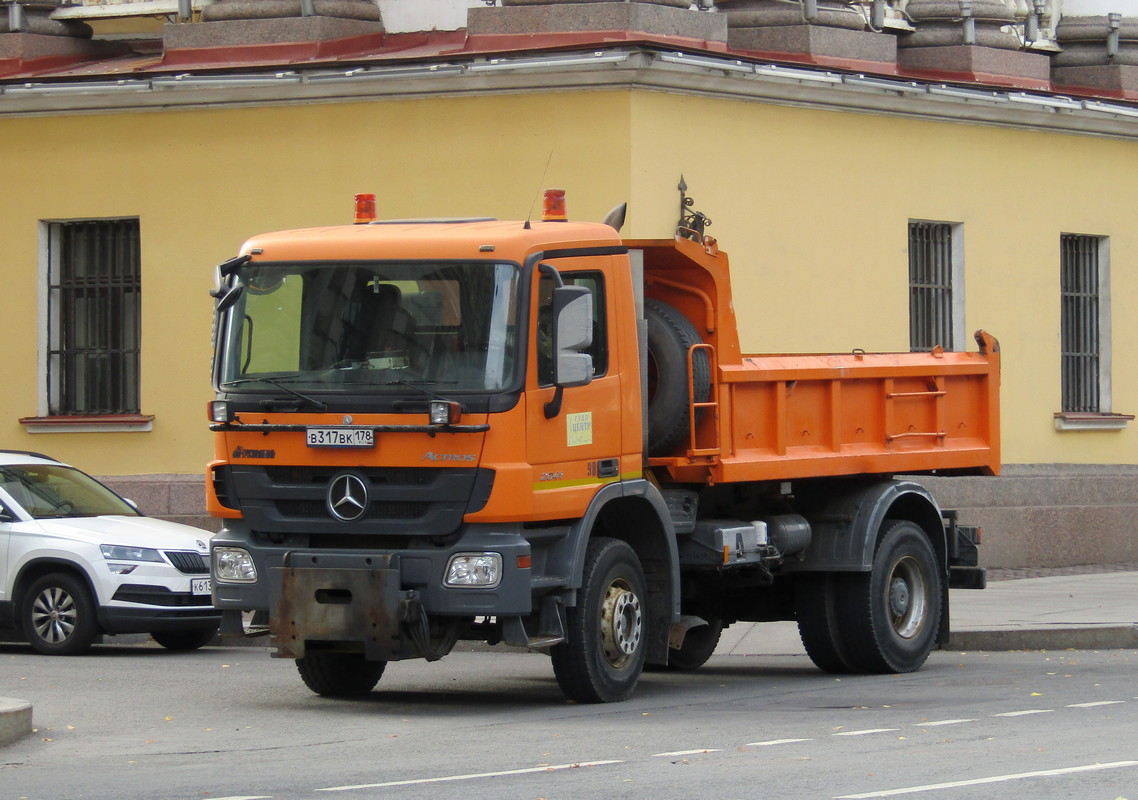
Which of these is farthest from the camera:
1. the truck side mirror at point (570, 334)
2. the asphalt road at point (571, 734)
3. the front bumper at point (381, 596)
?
the truck side mirror at point (570, 334)

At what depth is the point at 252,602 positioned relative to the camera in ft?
38.0

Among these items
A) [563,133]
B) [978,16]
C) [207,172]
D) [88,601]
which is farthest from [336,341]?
[978,16]

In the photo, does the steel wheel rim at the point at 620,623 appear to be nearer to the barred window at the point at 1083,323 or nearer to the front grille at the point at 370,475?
the front grille at the point at 370,475

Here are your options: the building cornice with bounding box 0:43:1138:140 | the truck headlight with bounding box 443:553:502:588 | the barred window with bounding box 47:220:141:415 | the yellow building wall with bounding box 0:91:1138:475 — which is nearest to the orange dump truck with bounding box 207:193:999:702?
the truck headlight with bounding box 443:553:502:588

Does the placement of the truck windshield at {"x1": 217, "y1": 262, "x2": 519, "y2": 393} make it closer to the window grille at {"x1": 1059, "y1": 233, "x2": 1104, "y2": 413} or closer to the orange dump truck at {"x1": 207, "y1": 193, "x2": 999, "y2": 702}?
the orange dump truck at {"x1": 207, "y1": 193, "x2": 999, "y2": 702}

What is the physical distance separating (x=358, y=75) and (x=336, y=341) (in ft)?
27.3

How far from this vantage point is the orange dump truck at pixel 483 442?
36.6 ft

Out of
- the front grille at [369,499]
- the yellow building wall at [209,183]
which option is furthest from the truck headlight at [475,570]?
the yellow building wall at [209,183]

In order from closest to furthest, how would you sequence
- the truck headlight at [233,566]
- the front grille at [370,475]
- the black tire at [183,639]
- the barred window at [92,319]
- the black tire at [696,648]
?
the front grille at [370,475]
the truck headlight at [233,566]
the black tire at [696,648]
the black tire at [183,639]
the barred window at [92,319]

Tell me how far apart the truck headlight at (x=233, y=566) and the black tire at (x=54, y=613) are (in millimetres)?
3911

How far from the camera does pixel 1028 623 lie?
16.0 metres

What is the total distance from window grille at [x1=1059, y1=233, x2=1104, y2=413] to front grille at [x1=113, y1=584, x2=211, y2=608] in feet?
38.1

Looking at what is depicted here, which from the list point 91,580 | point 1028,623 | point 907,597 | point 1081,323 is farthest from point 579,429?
point 1081,323

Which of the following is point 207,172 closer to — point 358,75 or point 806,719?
point 358,75
